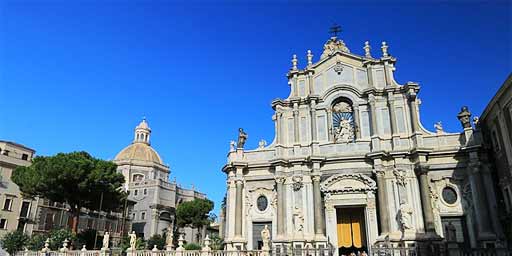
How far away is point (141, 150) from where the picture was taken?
2411 inches

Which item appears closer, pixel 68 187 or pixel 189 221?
pixel 68 187

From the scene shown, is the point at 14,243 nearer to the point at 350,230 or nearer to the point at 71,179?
the point at 71,179

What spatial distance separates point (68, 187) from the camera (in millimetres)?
30359

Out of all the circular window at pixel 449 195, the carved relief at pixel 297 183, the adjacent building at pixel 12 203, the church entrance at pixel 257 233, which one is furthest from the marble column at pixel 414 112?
the adjacent building at pixel 12 203

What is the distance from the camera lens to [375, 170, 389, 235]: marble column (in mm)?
21342

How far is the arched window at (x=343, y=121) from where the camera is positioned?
80.4 feet

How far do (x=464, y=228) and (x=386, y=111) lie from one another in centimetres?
801

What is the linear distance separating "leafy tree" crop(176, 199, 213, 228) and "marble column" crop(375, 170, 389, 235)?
29263mm

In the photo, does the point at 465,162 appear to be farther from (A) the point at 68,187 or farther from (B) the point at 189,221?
(B) the point at 189,221

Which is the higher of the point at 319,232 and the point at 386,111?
the point at 386,111

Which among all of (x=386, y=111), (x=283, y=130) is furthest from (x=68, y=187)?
(x=386, y=111)

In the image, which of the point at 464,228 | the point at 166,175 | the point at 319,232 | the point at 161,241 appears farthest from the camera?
the point at 166,175

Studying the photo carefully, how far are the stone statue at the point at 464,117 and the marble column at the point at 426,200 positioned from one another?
3.73m

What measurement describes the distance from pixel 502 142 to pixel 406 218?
630 centimetres
